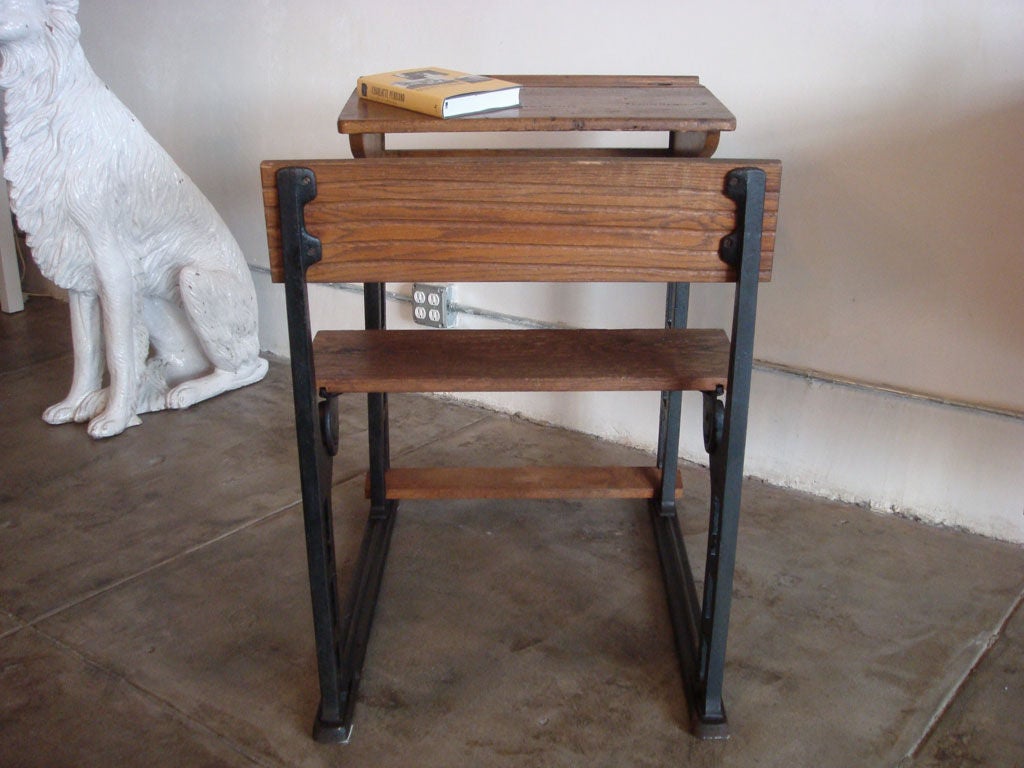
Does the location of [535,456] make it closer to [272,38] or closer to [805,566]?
[805,566]

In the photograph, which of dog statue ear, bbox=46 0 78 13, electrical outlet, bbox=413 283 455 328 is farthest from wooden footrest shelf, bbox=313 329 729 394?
dog statue ear, bbox=46 0 78 13

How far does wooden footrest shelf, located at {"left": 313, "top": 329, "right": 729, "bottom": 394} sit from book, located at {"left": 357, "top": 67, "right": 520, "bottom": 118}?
0.38 meters

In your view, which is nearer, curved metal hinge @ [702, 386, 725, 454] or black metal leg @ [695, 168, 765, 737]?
black metal leg @ [695, 168, 765, 737]

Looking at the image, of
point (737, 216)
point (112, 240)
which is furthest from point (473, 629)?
point (112, 240)

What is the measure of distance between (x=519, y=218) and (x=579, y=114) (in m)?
0.30

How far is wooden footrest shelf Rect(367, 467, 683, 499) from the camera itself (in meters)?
2.09

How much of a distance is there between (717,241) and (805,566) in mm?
938

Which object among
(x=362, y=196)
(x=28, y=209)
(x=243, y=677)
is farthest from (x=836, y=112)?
(x=28, y=209)

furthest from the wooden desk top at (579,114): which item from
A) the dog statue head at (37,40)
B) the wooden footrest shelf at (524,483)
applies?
the dog statue head at (37,40)

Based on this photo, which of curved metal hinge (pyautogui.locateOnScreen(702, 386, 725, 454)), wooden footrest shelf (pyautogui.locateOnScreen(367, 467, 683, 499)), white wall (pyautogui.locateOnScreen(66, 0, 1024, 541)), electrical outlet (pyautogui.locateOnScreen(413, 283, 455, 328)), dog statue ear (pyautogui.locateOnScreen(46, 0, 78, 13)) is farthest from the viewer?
electrical outlet (pyautogui.locateOnScreen(413, 283, 455, 328))

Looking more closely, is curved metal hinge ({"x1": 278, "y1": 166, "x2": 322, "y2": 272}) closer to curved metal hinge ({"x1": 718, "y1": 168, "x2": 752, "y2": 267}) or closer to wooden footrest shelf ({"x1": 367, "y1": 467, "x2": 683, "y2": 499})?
curved metal hinge ({"x1": 718, "y1": 168, "x2": 752, "y2": 267})

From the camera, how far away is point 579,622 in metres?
1.81

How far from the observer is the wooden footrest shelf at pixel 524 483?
2.09 metres

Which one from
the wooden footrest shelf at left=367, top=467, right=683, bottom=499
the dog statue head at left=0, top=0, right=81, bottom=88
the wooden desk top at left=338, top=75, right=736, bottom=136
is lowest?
the wooden footrest shelf at left=367, top=467, right=683, bottom=499
